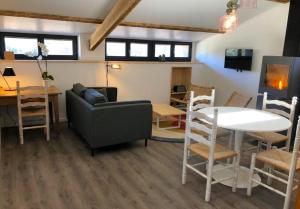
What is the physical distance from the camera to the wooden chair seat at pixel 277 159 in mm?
2354

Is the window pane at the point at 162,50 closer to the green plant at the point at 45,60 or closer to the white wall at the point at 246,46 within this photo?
the white wall at the point at 246,46

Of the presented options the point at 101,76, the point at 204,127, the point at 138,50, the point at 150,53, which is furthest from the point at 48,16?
the point at 204,127

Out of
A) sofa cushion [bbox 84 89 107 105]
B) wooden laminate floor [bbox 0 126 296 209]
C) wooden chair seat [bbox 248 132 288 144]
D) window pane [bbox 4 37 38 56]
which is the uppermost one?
window pane [bbox 4 37 38 56]

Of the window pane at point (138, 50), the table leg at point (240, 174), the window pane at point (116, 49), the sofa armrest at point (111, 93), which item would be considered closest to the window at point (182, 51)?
the window pane at point (138, 50)

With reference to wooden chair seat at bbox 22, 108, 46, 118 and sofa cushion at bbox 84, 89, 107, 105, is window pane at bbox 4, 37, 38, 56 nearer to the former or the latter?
wooden chair seat at bbox 22, 108, 46, 118

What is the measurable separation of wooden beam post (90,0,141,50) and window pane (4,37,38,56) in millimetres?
1125

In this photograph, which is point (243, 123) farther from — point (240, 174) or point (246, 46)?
point (246, 46)

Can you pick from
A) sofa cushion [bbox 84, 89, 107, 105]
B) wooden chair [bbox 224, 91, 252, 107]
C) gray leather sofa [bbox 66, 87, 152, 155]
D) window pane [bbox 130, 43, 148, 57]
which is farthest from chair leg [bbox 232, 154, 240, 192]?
window pane [bbox 130, 43, 148, 57]

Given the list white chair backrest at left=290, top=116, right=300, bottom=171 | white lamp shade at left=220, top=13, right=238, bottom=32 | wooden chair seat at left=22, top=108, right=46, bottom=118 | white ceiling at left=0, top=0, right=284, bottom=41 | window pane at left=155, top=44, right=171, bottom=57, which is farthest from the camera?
window pane at left=155, top=44, right=171, bottom=57

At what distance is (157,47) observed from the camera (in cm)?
626

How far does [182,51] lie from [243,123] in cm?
428

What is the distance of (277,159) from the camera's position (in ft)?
8.12

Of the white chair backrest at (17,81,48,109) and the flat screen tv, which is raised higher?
the flat screen tv

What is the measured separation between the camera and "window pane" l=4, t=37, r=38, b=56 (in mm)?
4766
